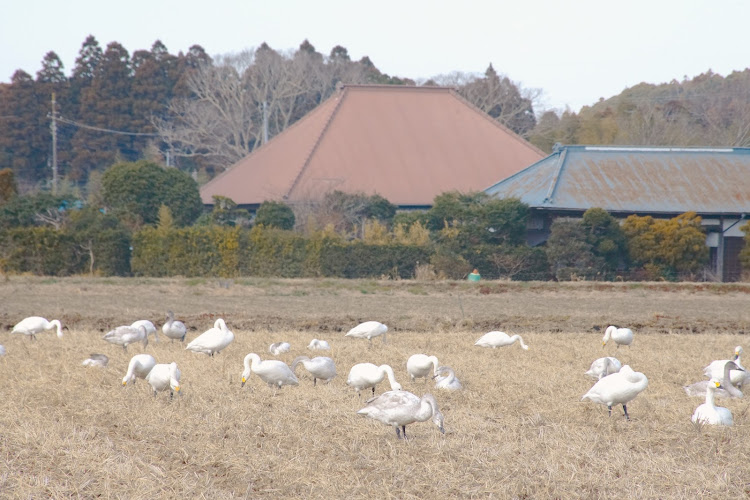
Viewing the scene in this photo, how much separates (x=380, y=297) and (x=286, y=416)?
1376cm

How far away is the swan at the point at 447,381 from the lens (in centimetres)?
913

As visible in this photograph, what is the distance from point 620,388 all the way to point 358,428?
2306 mm

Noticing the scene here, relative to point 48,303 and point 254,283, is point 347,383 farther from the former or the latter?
point 254,283

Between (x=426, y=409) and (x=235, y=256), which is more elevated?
(x=426, y=409)

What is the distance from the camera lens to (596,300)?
21.2 m

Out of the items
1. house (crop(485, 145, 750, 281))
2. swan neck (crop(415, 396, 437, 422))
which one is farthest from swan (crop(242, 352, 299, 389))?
house (crop(485, 145, 750, 281))

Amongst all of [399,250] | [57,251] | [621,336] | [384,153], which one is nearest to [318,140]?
[384,153]

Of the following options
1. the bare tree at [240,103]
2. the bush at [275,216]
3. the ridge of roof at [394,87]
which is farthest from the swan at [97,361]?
the bare tree at [240,103]

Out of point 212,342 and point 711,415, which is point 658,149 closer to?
point 212,342

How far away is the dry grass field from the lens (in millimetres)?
5930

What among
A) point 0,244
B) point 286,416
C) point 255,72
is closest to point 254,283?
point 0,244

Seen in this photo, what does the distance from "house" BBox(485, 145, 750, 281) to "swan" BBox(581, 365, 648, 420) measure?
2103 cm

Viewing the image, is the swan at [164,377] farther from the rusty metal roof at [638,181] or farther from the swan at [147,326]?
the rusty metal roof at [638,181]

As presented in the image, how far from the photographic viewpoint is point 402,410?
7.09 meters
